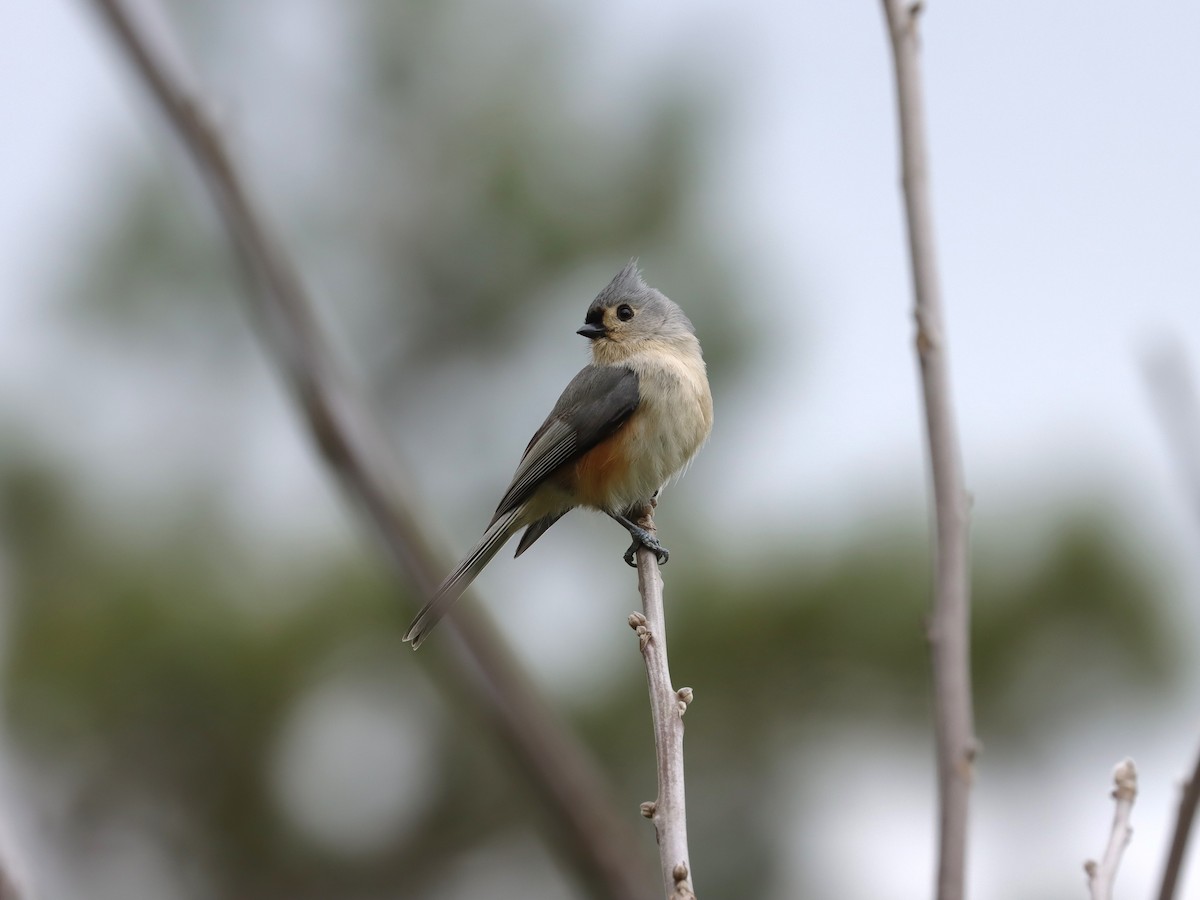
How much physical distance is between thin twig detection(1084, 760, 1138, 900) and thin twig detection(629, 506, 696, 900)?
0.53 m

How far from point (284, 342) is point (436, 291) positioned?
14.3 m

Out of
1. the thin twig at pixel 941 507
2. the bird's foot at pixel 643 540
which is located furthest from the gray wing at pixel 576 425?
the thin twig at pixel 941 507

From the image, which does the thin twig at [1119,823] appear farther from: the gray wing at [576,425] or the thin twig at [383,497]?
the gray wing at [576,425]

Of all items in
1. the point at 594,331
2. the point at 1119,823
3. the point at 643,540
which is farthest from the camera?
the point at 594,331

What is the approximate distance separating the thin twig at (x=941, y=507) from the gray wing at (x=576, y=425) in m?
3.25

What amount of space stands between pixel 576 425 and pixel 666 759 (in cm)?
272

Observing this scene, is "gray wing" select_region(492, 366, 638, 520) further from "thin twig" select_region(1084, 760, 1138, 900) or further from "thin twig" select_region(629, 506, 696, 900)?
"thin twig" select_region(1084, 760, 1138, 900)

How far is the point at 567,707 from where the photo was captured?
11883 millimetres

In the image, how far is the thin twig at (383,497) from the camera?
61 cm

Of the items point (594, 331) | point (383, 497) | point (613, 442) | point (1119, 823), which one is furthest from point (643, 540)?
point (383, 497)

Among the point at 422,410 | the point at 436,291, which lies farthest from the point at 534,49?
the point at 422,410

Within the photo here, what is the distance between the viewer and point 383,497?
0.63 metres

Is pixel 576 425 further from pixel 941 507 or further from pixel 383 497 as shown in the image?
pixel 383 497

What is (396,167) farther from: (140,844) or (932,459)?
(932,459)
